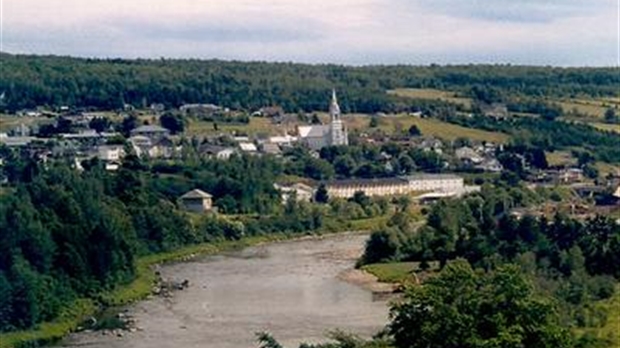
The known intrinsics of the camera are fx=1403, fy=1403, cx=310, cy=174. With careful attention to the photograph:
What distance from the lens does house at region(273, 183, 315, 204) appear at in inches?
1869

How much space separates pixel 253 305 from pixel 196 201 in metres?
16.6

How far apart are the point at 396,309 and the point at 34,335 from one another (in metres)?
9.63

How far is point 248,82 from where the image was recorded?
7956 centimetres

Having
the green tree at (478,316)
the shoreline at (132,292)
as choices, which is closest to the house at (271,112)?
the shoreline at (132,292)

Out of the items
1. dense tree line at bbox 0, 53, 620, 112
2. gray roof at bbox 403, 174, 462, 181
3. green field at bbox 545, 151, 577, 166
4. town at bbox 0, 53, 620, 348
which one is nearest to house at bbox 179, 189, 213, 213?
town at bbox 0, 53, 620, 348

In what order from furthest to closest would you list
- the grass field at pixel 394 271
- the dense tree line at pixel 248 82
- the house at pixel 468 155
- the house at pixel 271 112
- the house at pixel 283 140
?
the dense tree line at pixel 248 82, the house at pixel 271 112, the house at pixel 283 140, the house at pixel 468 155, the grass field at pixel 394 271

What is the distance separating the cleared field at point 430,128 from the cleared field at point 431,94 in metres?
5.93

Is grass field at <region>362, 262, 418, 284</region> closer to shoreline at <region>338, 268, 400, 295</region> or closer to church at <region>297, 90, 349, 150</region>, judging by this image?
shoreline at <region>338, 268, 400, 295</region>

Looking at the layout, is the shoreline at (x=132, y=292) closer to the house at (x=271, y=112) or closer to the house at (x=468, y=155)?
the house at (x=468, y=155)

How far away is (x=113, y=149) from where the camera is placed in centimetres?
5403

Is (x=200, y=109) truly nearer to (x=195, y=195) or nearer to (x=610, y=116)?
(x=610, y=116)

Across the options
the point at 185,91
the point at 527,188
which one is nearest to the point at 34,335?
the point at 527,188

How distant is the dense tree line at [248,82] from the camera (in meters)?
69.6

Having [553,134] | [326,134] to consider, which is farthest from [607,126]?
[326,134]
